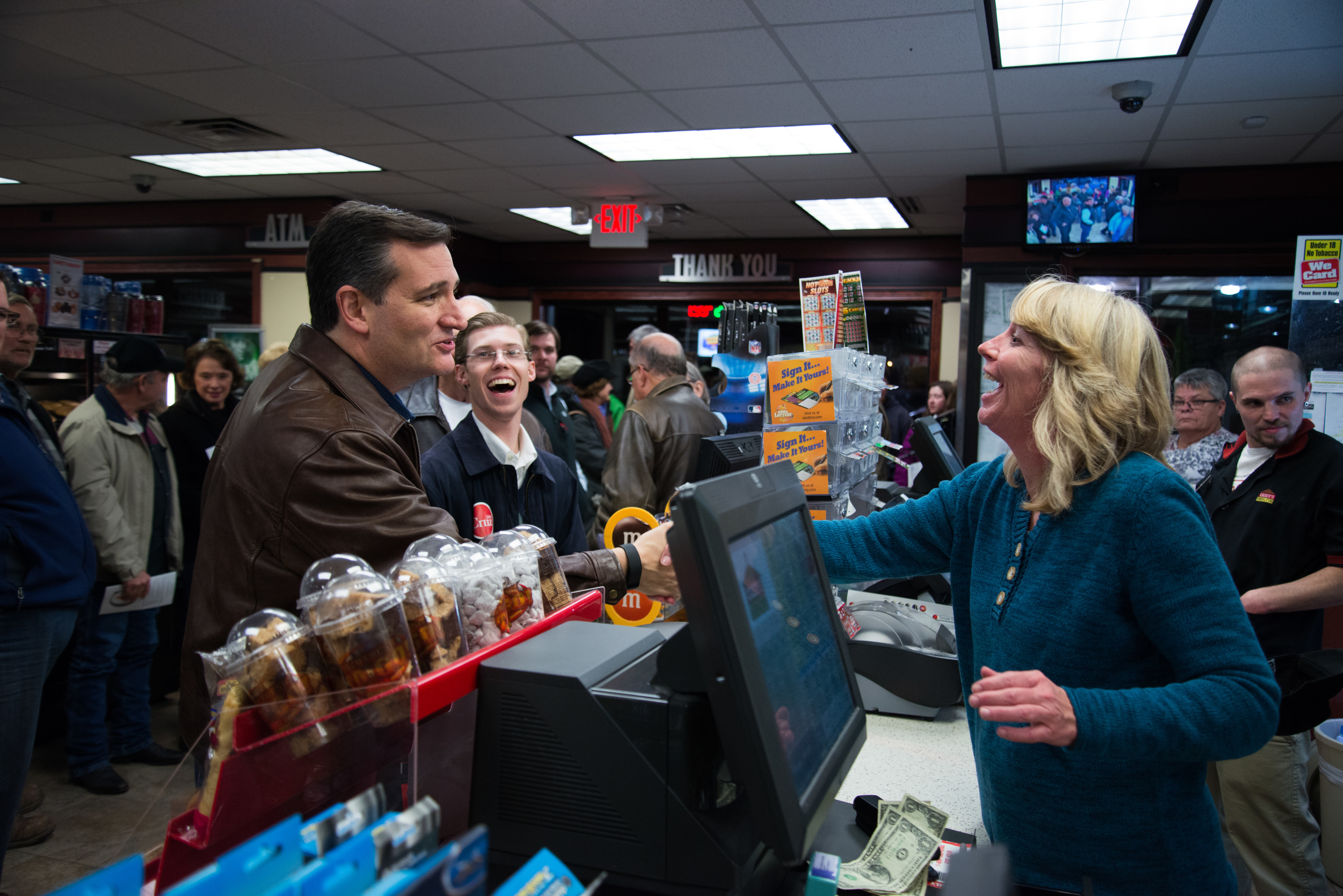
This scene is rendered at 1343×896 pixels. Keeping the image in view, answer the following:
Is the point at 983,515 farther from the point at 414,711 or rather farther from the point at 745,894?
the point at 414,711

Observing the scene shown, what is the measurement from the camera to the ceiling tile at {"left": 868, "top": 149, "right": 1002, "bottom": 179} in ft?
18.9

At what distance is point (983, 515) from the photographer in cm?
139

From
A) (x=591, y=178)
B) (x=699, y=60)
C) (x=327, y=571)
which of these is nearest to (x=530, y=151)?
(x=591, y=178)

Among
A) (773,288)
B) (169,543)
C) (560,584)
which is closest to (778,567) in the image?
(560,584)

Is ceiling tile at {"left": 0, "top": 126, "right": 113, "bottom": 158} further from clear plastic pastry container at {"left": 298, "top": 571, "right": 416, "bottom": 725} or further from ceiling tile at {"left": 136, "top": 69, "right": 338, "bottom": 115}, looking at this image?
clear plastic pastry container at {"left": 298, "top": 571, "right": 416, "bottom": 725}

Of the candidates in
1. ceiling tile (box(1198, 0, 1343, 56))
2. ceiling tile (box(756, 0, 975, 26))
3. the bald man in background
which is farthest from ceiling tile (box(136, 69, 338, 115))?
ceiling tile (box(1198, 0, 1343, 56))

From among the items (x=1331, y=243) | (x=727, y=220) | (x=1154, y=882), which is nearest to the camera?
(x=1154, y=882)

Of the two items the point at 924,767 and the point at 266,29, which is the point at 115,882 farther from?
the point at 266,29

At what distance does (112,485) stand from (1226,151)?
6.51 m

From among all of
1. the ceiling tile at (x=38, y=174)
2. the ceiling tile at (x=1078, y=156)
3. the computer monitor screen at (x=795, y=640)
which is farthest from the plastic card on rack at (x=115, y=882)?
the ceiling tile at (x=38, y=174)

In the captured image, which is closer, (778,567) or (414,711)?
(414,711)

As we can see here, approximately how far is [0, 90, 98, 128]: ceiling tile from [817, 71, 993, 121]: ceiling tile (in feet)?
15.2

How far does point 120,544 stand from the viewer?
10.6 feet

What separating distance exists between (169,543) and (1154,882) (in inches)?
148
